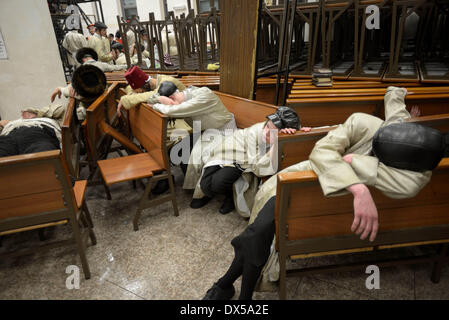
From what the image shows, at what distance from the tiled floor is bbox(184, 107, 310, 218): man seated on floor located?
0.18m

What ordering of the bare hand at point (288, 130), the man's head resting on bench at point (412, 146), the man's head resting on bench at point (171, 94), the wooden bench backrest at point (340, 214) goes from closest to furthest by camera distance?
1. the man's head resting on bench at point (412, 146)
2. the wooden bench backrest at point (340, 214)
3. the bare hand at point (288, 130)
4. the man's head resting on bench at point (171, 94)

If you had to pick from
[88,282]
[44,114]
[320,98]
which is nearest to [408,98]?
[320,98]

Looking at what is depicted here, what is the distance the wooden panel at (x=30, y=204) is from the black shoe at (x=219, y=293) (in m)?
1.02

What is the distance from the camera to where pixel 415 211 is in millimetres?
1379

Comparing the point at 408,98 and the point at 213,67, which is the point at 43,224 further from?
the point at 213,67

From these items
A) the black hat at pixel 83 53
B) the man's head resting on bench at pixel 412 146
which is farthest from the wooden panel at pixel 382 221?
the black hat at pixel 83 53

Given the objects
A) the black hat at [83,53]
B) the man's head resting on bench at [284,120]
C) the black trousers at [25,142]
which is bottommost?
the black trousers at [25,142]

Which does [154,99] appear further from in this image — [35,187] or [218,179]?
[35,187]

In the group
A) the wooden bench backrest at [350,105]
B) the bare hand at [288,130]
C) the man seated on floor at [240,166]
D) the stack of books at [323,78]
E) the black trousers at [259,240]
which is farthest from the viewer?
the stack of books at [323,78]

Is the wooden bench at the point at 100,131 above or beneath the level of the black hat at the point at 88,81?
beneath

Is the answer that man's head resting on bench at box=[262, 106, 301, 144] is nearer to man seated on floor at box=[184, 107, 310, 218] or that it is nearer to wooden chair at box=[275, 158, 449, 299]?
man seated on floor at box=[184, 107, 310, 218]

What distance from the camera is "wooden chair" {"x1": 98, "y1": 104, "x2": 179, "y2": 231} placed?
2311 mm

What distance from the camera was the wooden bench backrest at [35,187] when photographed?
156 centimetres

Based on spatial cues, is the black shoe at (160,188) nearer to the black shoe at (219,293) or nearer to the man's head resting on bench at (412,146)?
the black shoe at (219,293)
